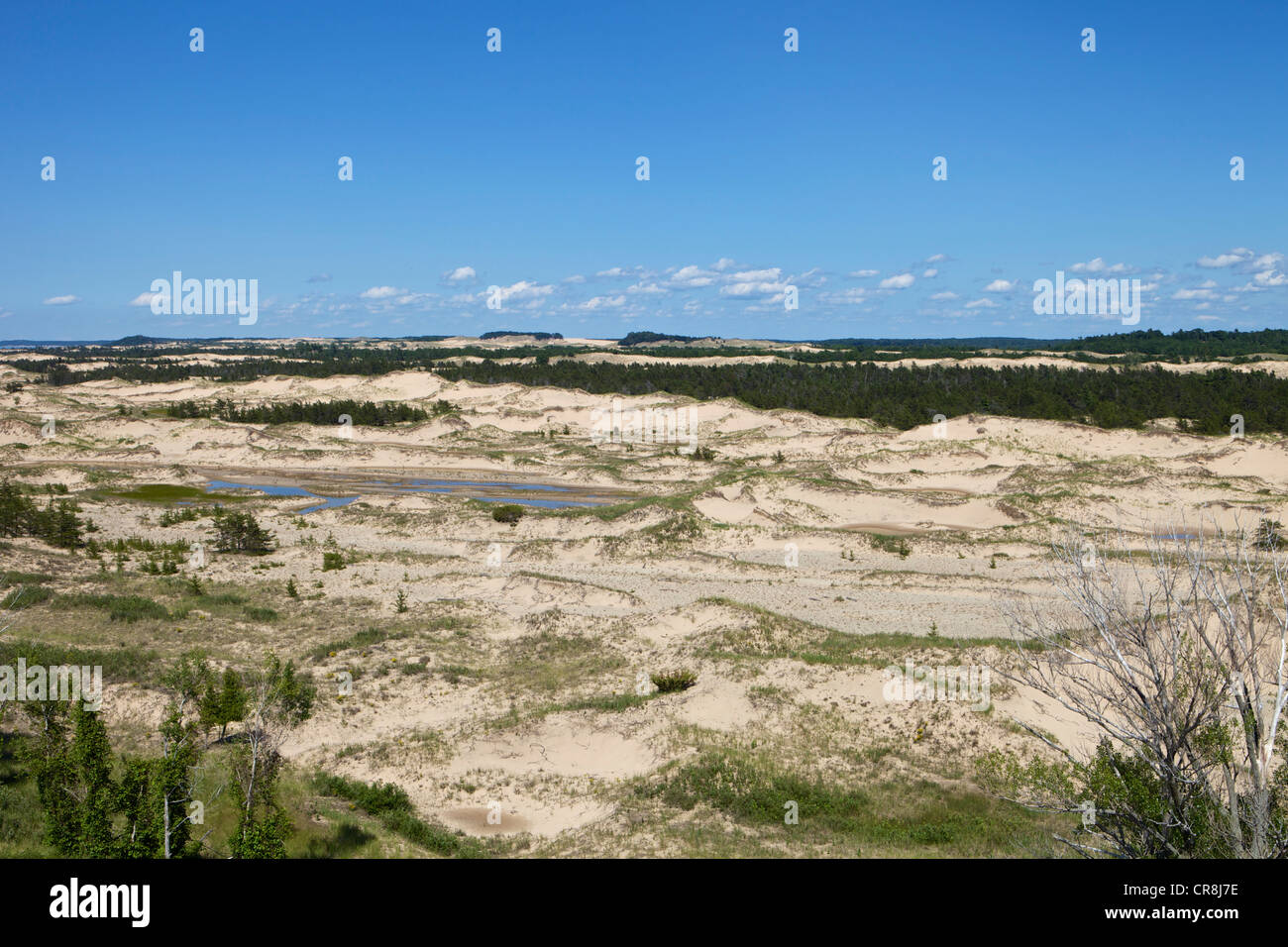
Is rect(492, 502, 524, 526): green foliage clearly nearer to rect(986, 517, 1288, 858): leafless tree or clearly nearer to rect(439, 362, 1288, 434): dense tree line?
rect(986, 517, 1288, 858): leafless tree

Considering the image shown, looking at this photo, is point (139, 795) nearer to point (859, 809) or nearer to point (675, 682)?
point (859, 809)

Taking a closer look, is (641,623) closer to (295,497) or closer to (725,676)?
(725,676)

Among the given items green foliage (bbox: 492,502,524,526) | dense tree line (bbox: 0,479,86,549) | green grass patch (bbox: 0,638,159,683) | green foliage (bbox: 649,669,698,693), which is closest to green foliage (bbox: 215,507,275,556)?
dense tree line (bbox: 0,479,86,549)

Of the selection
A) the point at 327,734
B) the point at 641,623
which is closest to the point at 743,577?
the point at 641,623

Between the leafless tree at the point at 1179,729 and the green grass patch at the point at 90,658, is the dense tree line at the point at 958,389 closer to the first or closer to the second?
the green grass patch at the point at 90,658

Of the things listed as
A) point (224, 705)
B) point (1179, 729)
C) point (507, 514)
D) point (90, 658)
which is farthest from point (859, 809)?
point (507, 514)

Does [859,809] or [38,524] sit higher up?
[38,524]

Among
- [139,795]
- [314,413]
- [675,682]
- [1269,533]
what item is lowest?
[675,682]

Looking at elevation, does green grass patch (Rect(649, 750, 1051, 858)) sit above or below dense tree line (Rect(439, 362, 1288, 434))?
below

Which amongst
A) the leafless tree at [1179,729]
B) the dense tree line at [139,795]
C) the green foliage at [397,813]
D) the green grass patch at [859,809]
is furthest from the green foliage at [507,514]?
the leafless tree at [1179,729]
